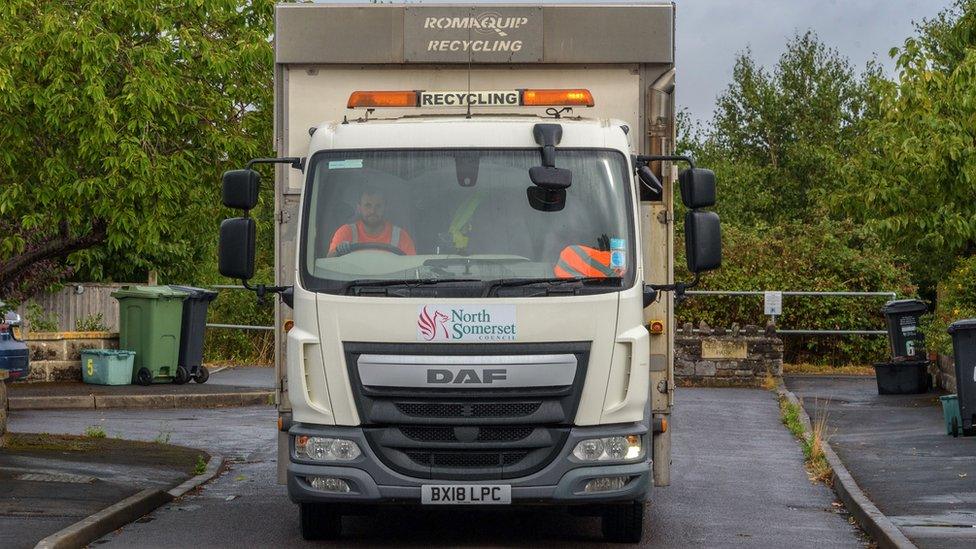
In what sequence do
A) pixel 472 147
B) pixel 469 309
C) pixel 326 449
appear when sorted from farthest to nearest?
1. pixel 472 147
2. pixel 326 449
3. pixel 469 309

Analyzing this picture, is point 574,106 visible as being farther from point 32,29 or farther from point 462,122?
point 32,29

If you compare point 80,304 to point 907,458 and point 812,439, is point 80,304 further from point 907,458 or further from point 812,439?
point 907,458

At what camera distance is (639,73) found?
1045cm

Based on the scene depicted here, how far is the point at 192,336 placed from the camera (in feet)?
78.3

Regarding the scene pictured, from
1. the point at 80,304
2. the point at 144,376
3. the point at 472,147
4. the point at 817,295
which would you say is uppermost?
the point at 472,147

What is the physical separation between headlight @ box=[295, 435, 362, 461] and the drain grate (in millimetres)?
3507

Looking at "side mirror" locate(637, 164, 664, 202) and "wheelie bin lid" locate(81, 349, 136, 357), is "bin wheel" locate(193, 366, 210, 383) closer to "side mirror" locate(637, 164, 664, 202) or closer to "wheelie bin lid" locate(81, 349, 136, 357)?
"wheelie bin lid" locate(81, 349, 136, 357)

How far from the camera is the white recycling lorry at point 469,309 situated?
9.16m

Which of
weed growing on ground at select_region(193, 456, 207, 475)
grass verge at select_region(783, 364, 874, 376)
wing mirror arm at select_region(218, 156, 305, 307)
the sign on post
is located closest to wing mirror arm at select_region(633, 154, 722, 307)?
wing mirror arm at select_region(218, 156, 305, 307)

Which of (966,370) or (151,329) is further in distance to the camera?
(151,329)

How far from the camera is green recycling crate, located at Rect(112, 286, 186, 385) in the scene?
23.4 meters

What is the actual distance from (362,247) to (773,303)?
1813cm

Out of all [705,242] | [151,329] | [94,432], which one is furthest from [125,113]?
[151,329]

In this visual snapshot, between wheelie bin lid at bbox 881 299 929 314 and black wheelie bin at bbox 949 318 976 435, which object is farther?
wheelie bin lid at bbox 881 299 929 314
